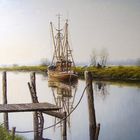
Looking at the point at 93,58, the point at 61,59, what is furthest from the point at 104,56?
the point at 61,59

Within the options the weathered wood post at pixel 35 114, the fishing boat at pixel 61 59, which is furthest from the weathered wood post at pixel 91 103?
the weathered wood post at pixel 35 114

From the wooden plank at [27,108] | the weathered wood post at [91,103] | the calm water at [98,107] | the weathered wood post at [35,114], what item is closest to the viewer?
the wooden plank at [27,108]

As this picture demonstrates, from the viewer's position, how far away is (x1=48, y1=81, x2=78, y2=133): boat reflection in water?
5.52 meters

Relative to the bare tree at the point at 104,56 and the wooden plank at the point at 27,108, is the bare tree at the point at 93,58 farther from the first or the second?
the wooden plank at the point at 27,108

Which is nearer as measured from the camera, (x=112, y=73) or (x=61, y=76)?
(x=112, y=73)

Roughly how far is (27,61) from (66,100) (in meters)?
0.64

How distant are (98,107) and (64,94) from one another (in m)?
0.41

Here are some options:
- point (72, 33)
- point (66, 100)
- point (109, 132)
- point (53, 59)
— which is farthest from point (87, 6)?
point (109, 132)

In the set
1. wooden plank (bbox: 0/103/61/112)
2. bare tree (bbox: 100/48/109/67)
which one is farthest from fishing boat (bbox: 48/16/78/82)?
wooden plank (bbox: 0/103/61/112)

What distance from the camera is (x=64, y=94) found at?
5578 mm

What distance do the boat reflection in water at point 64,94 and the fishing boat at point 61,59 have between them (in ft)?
0.20

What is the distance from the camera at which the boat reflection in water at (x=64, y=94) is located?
552 centimetres

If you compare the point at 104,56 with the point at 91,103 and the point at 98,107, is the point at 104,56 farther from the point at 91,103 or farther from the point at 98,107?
the point at 91,103

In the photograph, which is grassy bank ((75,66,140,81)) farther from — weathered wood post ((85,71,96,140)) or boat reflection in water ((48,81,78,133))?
weathered wood post ((85,71,96,140))
